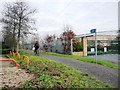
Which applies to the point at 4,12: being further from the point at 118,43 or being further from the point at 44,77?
the point at 44,77

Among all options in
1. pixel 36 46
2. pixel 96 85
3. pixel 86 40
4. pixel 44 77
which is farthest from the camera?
pixel 86 40

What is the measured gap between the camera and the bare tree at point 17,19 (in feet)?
86.7

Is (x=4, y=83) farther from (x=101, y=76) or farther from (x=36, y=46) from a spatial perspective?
(x=36, y=46)

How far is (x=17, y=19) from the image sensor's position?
2689 cm

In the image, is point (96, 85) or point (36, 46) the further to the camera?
point (36, 46)

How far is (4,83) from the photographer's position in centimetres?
739

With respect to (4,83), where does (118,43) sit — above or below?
above

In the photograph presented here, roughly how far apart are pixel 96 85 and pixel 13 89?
2867 mm

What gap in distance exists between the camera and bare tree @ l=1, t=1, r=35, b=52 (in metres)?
26.4

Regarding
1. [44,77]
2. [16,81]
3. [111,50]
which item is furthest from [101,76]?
[111,50]

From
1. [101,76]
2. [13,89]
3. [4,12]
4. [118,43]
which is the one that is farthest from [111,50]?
[13,89]

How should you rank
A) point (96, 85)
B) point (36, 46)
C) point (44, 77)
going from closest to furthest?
point (96, 85), point (44, 77), point (36, 46)

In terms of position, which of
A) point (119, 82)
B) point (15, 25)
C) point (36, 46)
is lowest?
point (119, 82)

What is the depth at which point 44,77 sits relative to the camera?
7.92 metres
